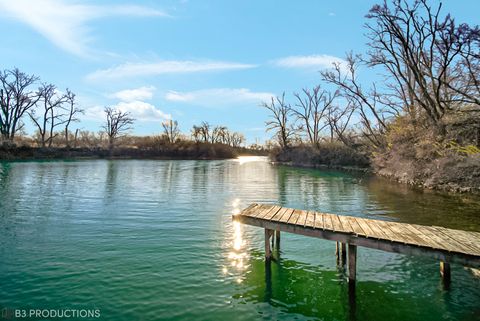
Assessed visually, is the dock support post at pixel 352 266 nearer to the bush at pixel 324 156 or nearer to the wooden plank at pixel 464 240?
the wooden plank at pixel 464 240

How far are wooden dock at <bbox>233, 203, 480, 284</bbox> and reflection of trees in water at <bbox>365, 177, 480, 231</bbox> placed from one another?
466 cm

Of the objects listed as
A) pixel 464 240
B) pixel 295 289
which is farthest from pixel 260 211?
pixel 464 240

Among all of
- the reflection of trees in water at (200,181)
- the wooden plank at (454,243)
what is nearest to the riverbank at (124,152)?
the reflection of trees in water at (200,181)

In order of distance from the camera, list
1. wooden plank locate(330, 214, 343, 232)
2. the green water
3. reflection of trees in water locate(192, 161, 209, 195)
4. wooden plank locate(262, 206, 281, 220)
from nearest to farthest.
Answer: the green water < wooden plank locate(330, 214, 343, 232) < wooden plank locate(262, 206, 281, 220) < reflection of trees in water locate(192, 161, 209, 195)

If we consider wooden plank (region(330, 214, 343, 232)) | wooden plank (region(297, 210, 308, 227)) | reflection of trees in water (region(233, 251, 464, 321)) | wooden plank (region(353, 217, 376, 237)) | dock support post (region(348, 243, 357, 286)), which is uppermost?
wooden plank (region(297, 210, 308, 227))

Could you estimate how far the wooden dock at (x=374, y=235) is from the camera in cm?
381

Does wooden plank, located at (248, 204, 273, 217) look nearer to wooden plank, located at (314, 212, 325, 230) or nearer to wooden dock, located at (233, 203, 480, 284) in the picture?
wooden dock, located at (233, 203, 480, 284)

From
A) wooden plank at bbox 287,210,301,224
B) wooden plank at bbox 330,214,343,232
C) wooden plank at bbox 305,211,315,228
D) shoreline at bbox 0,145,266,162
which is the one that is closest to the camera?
wooden plank at bbox 330,214,343,232

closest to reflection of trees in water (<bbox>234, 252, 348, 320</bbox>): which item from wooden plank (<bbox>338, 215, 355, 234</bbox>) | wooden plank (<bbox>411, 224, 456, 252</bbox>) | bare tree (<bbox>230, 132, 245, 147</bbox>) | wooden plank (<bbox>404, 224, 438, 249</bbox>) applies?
wooden plank (<bbox>338, 215, 355, 234</bbox>)

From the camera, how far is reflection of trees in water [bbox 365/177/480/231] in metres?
8.77

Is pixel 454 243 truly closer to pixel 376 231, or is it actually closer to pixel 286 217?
pixel 376 231

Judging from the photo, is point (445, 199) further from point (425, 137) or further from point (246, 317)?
point (246, 317)

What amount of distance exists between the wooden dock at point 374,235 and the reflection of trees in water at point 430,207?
15.3 feet

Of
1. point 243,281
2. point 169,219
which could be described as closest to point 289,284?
point 243,281
